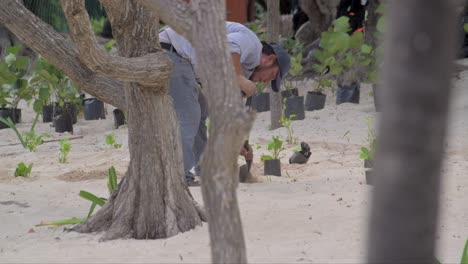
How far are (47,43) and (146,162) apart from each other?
29.4 inches

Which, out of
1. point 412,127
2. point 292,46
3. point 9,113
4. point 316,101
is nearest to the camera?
point 412,127

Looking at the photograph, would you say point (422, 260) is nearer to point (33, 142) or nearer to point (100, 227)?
point (100, 227)

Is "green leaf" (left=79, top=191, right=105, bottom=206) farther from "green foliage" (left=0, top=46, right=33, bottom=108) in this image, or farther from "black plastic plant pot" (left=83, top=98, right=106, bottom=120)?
"black plastic plant pot" (left=83, top=98, right=106, bottom=120)

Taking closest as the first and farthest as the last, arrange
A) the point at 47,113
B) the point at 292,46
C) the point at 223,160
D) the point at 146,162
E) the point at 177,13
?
the point at 223,160
the point at 177,13
the point at 146,162
the point at 47,113
the point at 292,46

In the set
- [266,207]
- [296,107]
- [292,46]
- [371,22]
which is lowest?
[266,207]

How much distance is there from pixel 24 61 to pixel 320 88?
3.23 metres

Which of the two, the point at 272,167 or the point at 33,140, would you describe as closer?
the point at 272,167

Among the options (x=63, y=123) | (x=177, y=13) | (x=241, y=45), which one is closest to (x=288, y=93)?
(x=63, y=123)

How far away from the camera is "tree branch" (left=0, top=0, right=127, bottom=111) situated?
12.2 ft

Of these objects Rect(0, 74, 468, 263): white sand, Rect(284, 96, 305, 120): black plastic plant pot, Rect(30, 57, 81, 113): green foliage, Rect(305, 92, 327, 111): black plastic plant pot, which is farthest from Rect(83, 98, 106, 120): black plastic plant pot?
Rect(305, 92, 327, 111): black plastic plant pot

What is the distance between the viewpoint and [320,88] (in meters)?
8.79

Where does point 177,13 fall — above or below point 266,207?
above

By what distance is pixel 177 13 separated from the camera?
2652mm

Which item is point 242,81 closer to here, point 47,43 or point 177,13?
point 47,43
